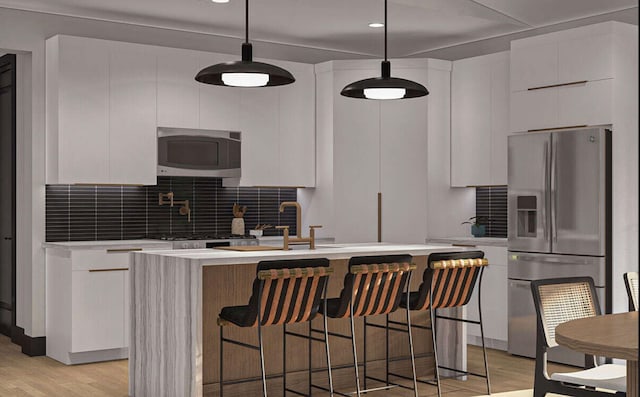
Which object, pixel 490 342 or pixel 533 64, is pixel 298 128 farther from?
pixel 490 342

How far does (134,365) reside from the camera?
4.96 m

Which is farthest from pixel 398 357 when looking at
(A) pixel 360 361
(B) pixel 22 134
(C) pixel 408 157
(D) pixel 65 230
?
(B) pixel 22 134

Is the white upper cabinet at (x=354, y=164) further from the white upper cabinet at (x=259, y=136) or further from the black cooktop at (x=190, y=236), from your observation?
the black cooktop at (x=190, y=236)

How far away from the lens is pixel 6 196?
295 inches

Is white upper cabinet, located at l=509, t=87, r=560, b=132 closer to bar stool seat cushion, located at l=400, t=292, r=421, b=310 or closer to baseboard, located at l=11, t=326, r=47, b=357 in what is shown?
bar stool seat cushion, located at l=400, t=292, r=421, b=310

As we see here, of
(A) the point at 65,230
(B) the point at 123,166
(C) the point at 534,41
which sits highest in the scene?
(C) the point at 534,41

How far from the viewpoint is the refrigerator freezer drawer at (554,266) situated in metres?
5.84

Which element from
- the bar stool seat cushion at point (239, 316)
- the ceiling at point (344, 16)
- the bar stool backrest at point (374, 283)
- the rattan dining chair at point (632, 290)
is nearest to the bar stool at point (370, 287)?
the bar stool backrest at point (374, 283)

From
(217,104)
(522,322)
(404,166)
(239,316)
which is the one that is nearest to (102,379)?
(239,316)

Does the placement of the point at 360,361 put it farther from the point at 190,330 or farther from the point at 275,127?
the point at 275,127

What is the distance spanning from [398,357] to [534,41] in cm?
266

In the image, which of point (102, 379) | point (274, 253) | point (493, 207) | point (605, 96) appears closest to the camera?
point (274, 253)

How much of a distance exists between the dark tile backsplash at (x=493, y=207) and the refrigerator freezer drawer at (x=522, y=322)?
1.15m

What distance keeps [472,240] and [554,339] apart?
11.3 ft
